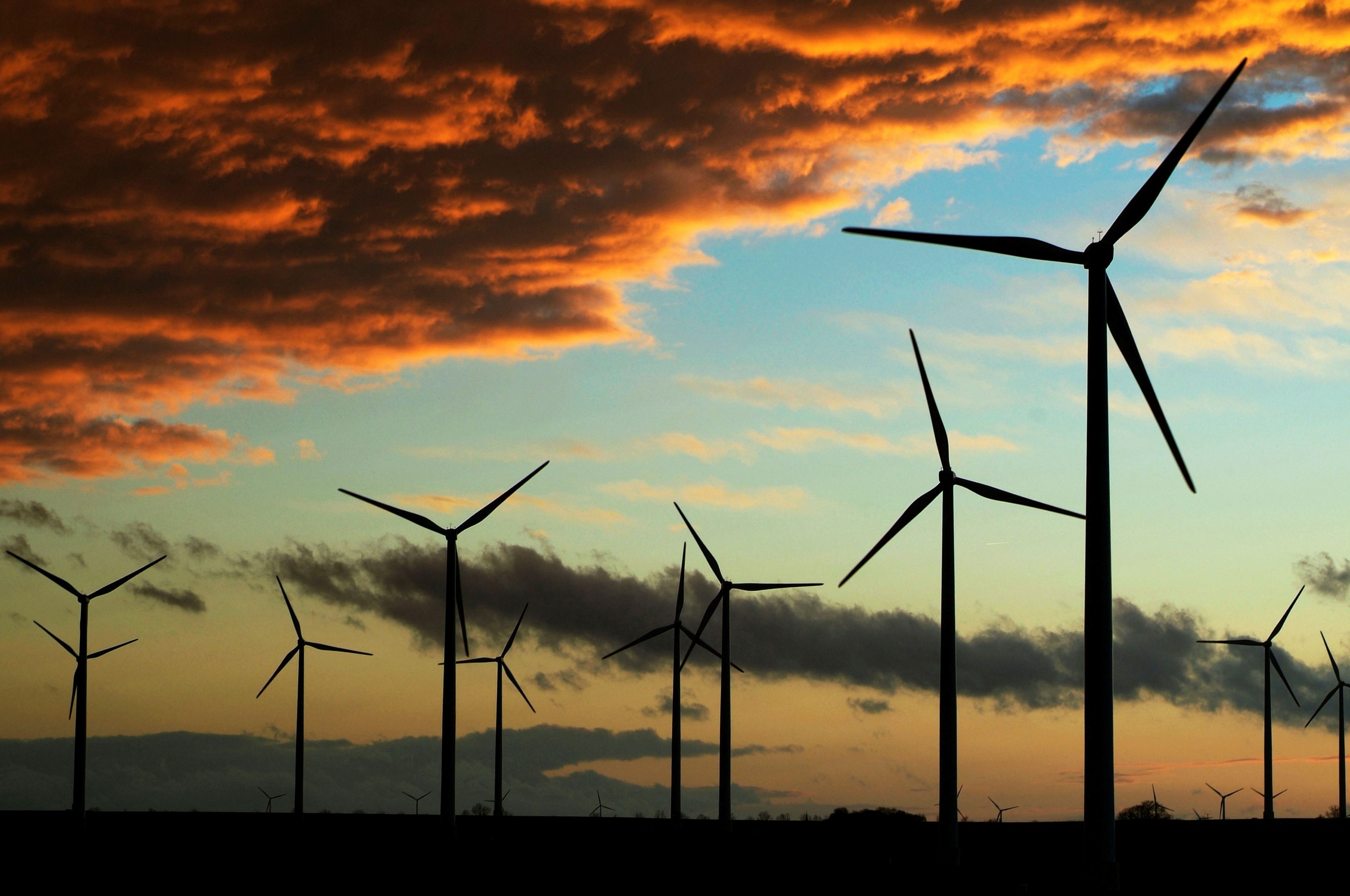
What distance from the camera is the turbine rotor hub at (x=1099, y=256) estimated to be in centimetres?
5284

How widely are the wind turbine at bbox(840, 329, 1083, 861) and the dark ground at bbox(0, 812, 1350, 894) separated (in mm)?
3229

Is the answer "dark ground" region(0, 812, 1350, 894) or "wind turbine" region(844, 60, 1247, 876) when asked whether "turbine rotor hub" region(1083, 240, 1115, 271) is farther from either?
"dark ground" region(0, 812, 1350, 894)

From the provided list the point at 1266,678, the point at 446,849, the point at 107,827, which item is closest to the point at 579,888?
the point at 446,849

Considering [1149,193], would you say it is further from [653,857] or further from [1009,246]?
[653,857]

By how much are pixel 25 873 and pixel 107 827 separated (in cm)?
6891

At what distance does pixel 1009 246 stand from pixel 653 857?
45891 millimetres

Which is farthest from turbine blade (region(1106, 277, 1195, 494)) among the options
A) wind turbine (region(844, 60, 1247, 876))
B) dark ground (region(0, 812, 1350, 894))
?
dark ground (region(0, 812, 1350, 894))

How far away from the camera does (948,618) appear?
6644 centimetres

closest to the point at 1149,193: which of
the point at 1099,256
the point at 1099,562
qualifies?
the point at 1099,256

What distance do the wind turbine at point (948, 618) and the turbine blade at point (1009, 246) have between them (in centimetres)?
1262

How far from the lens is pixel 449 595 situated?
83.1 metres

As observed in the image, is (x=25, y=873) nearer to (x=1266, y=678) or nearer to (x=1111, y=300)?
(x=1111, y=300)

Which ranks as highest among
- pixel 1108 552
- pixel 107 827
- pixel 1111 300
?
pixel 1111 300

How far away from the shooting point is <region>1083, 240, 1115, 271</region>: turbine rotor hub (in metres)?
52.8
